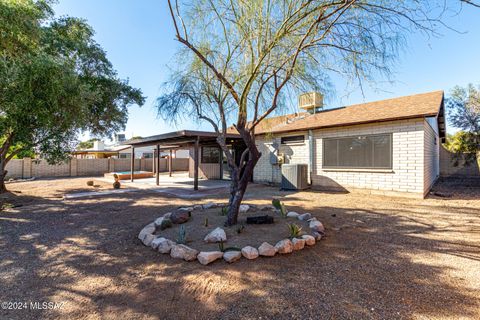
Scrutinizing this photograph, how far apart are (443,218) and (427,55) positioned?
4034 mm

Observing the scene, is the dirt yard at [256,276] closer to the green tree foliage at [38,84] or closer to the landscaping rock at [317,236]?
the landscaping rock at [317,236]

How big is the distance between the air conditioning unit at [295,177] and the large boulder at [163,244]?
22.4 feet

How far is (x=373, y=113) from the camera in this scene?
8.95 metres

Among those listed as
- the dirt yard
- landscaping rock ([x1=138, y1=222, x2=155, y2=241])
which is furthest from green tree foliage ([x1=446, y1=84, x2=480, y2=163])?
landscaping rock ([x1=138, y1=222, x2=155, y2=241])

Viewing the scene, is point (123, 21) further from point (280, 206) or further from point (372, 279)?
point (372, 279)

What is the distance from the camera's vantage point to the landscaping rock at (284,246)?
3420 mm

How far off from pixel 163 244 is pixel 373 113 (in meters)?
8.86

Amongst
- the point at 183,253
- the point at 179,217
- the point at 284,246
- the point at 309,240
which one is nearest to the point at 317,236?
the point at 309,240

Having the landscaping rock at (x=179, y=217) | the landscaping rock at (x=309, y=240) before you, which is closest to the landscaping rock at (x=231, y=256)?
the landscaping rock at (x=309, y=240)

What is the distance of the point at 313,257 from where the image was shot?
3.36 m

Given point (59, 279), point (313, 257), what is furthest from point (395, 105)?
point (59, 279)

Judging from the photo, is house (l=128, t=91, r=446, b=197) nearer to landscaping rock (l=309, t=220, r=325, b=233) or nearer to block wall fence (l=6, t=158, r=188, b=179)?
landscaping rock (l=309, t=220, r=325, b=233)

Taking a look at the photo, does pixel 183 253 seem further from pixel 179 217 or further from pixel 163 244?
pixel 179 217

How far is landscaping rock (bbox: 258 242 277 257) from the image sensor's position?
10.9 feet
